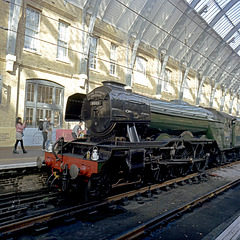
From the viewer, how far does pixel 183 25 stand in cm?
1850

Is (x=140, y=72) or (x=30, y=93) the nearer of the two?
(x=30, y=93)

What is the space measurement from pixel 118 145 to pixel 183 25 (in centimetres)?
Answer: 1699

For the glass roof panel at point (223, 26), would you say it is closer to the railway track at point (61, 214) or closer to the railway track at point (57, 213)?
the railway track at point (57, 213)

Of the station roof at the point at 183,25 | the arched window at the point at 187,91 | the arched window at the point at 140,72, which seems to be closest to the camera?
the station roof at the point at 183,25

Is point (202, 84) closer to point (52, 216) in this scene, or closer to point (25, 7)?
point (25, 7)

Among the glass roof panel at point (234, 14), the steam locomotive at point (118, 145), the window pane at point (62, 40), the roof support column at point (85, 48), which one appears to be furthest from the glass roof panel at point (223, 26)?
the steam locomotive at point (118, 145)

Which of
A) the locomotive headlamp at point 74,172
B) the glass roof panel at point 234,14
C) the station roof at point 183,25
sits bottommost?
the locomotive headlamp at point 74,172

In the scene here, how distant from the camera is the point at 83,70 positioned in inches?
533

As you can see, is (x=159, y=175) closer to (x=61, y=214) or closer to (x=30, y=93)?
(x=61, y=214)

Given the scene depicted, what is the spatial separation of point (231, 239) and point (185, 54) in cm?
2095

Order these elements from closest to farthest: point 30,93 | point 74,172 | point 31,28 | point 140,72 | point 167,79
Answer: point 74,172, point 31,28, point 30,93, point 140,72, point 167,79

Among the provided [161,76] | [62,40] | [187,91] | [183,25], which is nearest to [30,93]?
[62,40]

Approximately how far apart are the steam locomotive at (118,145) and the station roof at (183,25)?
6.83 metres

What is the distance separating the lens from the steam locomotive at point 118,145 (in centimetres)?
482
